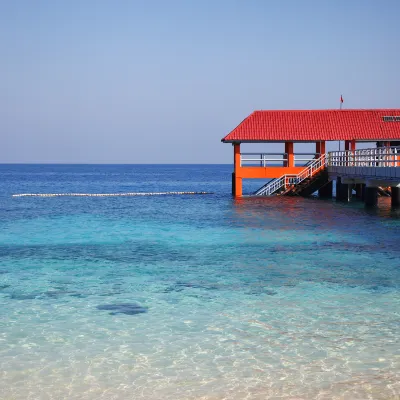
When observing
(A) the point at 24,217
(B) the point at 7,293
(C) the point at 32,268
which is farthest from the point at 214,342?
(A) the point at 24,217

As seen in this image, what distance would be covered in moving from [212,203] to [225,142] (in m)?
4.53

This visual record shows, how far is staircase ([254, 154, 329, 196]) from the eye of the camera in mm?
38812

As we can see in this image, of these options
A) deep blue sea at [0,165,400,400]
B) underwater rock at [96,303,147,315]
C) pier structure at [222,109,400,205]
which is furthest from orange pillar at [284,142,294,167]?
underwater rock at [96,303,147,315]

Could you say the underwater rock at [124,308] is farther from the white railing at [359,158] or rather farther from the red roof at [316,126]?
the red roof at [316,126]

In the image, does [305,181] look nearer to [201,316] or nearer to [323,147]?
[323,147]

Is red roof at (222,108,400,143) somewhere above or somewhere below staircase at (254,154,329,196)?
above

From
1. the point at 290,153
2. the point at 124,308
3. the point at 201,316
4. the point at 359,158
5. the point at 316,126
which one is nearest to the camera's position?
the point at 201,316

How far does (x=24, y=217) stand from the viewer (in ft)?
97.5

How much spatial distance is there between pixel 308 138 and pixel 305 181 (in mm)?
2711

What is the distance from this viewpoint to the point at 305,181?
1537 inches

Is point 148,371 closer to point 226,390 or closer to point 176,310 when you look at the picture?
point 226,390

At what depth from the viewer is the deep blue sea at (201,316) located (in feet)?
25.2

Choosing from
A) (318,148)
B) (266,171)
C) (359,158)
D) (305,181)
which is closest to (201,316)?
(359,158)

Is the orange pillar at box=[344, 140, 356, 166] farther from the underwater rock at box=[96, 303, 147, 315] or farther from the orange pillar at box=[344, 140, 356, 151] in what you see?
the underwater rock at box=[96, 303, 147, 315]
